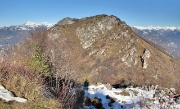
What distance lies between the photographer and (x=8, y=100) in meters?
7.89

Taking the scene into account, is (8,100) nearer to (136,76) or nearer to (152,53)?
(136,76)

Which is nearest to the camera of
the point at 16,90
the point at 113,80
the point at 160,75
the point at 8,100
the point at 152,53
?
the point at 8,100

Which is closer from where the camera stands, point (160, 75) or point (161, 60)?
point (160, 75)

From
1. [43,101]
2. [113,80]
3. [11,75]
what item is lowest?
[113,80]

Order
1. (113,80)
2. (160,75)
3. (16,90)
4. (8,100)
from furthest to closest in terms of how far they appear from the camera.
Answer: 1. (160,75)
2. (113,80)
3. (16,90)
4. (8,100)

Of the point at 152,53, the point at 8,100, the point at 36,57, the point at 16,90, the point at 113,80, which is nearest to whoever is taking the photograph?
the point at 8,100

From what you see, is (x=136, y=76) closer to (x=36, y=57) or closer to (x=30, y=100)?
(x=36, y=57)

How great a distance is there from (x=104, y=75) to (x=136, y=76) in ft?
79.3

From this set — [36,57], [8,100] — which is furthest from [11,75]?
[36,57]

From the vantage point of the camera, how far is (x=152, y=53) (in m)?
198

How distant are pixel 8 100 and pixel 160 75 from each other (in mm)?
183170

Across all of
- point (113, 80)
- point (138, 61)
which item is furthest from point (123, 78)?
point (138, 61)

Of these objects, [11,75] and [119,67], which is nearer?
[11,75]

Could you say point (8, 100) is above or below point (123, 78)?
above
